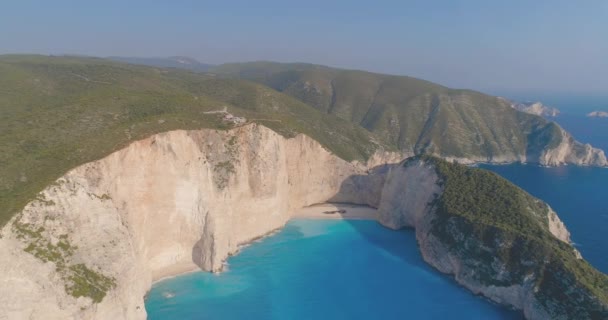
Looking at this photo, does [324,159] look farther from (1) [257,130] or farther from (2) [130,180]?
(2) [130,180]

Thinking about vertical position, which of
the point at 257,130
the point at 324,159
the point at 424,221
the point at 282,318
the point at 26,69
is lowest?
the point at 282,318

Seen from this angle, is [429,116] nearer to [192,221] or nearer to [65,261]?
[192,221]

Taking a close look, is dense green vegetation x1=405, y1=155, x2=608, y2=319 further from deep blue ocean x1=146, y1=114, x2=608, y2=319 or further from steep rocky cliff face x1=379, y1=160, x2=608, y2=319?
deep blue ocean x1=146, y1=114, x2=608, y2=319

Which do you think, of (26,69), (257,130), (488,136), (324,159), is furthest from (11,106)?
(488,136)

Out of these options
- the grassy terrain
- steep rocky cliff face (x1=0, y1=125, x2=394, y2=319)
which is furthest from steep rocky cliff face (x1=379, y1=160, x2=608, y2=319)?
the grassy terrain

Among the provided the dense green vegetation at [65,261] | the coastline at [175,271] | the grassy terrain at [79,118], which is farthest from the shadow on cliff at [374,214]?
the dense green vegetation at [65,261]

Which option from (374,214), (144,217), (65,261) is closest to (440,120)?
(374,214)
